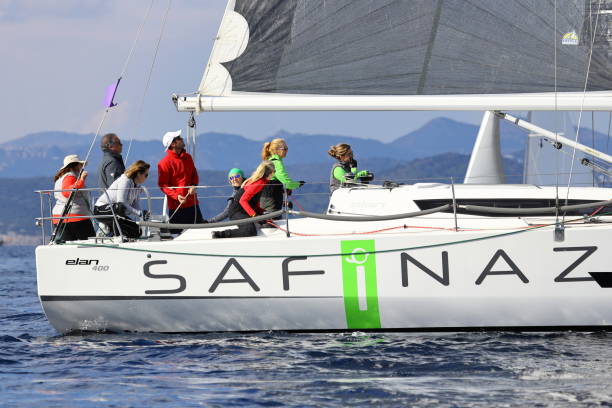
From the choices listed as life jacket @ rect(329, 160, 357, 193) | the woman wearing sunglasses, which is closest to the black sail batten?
life jacket @ rect(329, 160, 357, 193)

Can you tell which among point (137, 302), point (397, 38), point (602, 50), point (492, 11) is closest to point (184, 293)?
point (137, 302)

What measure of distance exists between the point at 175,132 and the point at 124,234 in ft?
3.43

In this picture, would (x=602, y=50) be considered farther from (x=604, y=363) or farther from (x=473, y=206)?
(x=604, y=363)

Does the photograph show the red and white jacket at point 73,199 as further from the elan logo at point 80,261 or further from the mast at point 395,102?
the mast at point 395,102

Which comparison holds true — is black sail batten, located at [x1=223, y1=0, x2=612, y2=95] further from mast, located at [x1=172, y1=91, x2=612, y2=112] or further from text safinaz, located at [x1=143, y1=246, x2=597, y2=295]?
text safinaz, located at [x1=143, y1=246, x2=597, y2=295]

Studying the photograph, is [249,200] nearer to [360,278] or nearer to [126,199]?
[126,199]

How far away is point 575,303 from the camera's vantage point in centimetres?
737

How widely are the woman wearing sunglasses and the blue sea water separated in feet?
2.96

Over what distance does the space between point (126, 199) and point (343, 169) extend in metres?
2.04

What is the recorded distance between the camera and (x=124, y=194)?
8266 millimetres

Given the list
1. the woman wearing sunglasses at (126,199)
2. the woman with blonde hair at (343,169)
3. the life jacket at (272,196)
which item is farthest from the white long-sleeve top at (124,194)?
the woman with blonde hair at (343,169)

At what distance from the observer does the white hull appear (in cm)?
737

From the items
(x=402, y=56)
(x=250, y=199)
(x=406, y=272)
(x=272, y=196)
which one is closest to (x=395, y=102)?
(x=402, y=56)

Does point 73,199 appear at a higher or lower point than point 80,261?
higher
